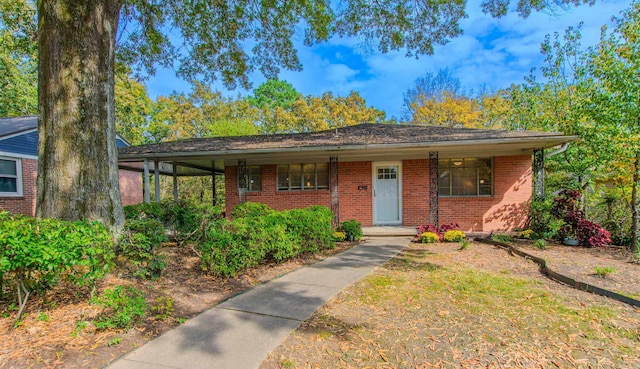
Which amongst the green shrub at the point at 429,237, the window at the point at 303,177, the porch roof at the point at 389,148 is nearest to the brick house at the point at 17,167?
the porch roof at the point at 389,148

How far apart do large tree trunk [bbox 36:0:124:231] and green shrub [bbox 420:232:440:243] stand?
6.97 metres

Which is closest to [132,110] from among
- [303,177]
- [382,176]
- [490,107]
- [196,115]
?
[196,115]

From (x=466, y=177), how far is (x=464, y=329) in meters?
7.92

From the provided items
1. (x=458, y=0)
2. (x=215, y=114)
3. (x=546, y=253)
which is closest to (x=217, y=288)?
(x=546, y=253)

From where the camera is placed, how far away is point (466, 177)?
32.7 ft

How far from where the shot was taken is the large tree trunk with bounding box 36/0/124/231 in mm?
4016

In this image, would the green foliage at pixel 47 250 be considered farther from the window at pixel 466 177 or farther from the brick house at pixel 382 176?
the window at pixel 466 177

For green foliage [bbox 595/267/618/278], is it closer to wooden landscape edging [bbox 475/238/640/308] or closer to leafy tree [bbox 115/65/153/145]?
wooden landscape edging [bbox 475/238/640/308]

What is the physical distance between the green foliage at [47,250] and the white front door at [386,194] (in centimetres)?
835

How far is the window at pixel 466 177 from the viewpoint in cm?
983

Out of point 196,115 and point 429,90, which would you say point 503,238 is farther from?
point 196,115

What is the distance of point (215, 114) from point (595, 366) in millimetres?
27636

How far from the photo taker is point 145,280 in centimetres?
427

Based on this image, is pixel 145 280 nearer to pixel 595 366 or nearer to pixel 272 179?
pixel 595 366
